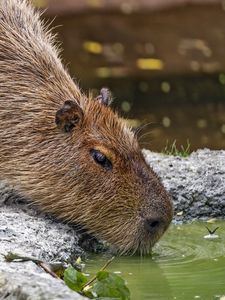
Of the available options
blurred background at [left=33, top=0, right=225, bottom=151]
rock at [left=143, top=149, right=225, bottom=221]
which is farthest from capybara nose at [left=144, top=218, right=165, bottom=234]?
blurred background at [left=33, top=0, right=225, bottom=151]

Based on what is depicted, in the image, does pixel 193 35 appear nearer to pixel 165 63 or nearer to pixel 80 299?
pixel 165 63

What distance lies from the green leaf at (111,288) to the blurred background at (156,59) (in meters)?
7.83

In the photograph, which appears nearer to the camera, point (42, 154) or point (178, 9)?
point (42, 154)

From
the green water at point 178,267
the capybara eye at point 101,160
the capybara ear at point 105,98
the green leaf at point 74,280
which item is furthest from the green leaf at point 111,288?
the capybara ear at point 105,98

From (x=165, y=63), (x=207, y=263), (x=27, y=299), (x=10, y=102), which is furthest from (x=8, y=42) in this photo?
(x=165, y=63)

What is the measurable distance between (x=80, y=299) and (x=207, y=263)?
7.75 feet

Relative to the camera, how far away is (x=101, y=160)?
27.0 feet

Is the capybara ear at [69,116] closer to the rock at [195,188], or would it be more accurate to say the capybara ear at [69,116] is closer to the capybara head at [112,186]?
the capybara head at [112,186]

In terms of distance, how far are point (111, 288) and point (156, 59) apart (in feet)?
40.3

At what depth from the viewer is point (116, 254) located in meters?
8.31

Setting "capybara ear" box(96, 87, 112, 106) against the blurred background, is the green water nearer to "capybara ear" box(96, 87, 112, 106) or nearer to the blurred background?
"capybara ear" box(96, 87, 112, 106)

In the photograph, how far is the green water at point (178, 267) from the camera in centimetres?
726

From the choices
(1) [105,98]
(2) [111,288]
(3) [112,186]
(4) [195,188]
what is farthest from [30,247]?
(4) [195,188]

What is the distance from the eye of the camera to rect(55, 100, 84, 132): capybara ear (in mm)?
8305
